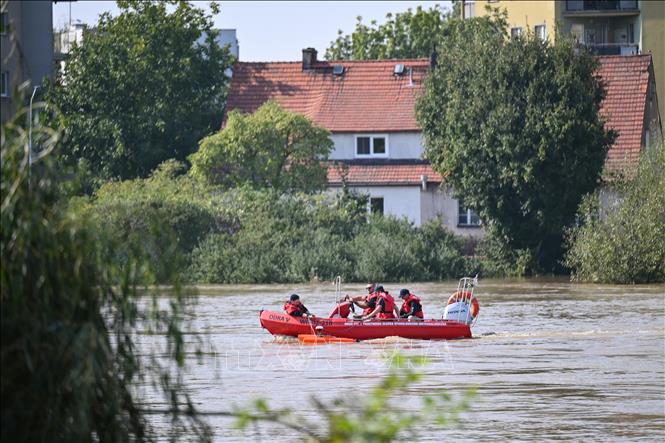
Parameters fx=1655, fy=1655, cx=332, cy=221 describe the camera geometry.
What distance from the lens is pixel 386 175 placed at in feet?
210

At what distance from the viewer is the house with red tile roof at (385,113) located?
63719 millimetres

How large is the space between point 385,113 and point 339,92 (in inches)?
112

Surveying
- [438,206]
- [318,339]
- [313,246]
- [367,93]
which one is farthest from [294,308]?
[367,93]

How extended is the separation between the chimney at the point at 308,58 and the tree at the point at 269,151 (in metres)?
9.59

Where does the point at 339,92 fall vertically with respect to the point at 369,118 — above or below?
above

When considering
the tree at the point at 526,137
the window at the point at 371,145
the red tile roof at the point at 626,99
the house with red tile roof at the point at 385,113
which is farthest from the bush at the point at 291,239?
the red tile roof at the point at 626,99

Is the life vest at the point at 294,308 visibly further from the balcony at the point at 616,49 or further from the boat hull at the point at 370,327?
the balcony at the point at 616,49

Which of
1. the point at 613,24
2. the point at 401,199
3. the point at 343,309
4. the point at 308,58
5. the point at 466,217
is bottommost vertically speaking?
the point at 343,309

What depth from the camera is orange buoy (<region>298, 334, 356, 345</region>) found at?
110 ft

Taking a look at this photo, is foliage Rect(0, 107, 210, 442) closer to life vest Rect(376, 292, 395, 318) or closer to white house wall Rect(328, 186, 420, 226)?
life vest Rect(376, 292, 395, 318)

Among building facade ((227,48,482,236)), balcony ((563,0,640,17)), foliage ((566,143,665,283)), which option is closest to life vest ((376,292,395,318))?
foliage ((566,143,665,283))

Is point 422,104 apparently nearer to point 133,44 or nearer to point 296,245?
point 296,245

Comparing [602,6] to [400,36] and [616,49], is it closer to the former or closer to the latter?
[616,49]

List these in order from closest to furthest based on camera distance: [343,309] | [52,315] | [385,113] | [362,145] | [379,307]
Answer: [52,315] → [379,307] → [343,309] → [362,145] → [385,113]
